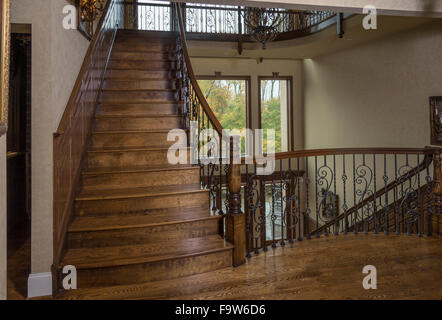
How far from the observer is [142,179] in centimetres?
394

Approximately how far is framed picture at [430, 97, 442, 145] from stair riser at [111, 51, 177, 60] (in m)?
4.06

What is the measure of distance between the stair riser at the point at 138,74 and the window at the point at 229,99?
349cm

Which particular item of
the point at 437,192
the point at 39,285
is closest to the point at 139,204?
the point at 39,285

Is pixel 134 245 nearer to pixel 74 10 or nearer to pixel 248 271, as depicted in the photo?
pixel 248 271

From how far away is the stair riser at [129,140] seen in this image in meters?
4.36

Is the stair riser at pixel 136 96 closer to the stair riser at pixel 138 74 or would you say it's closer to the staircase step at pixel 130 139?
the stair riser at pixel 138 74

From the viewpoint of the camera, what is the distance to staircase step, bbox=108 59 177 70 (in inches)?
221

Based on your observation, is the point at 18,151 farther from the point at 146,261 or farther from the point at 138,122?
the point at 146,261

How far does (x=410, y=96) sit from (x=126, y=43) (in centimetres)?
477

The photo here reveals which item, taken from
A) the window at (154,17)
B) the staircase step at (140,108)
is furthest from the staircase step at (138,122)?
the window at (154,17)

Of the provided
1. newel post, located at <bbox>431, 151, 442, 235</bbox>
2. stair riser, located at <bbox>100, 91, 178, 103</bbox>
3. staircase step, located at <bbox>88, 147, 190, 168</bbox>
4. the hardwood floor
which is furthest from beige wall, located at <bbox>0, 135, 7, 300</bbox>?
newel post, located at <bbox>431, 151, 442, 235</bbox>

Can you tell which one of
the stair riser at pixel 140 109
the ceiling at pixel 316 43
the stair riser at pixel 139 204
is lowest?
the stair riser at pixel 139 204
